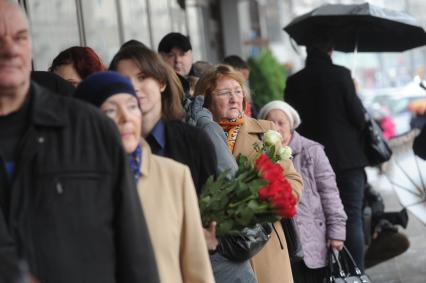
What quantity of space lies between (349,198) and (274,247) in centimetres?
257

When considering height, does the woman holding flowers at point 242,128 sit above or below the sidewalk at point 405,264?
above

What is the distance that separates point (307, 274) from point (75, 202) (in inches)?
158

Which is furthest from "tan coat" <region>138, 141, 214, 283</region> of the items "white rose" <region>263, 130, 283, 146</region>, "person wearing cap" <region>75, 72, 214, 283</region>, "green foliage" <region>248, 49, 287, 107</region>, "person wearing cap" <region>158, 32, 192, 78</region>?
"green foliage" <region>248, 49, 287, 107</region>

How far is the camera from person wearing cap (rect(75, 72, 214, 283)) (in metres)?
3.56

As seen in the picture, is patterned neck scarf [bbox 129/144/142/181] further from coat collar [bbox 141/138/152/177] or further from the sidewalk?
the sidewalk

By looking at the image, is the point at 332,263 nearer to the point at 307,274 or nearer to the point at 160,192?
the point at 307,274

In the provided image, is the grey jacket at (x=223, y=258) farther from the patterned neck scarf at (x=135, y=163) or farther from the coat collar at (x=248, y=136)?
the patterned neck scarf at (x=135, y=163)

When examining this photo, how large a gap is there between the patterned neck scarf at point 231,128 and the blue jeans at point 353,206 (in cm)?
269

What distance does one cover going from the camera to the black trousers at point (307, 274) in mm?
6910

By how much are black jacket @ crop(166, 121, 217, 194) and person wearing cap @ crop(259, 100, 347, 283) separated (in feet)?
8.38

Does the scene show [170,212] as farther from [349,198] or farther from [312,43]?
[312,43]

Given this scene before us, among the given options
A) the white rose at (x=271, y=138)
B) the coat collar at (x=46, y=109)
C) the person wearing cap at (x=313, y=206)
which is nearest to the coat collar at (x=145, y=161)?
the coat collar at (x=46, y=109)

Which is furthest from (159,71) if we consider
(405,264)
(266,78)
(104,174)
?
(266,78)

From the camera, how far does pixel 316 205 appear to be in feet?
22.5
